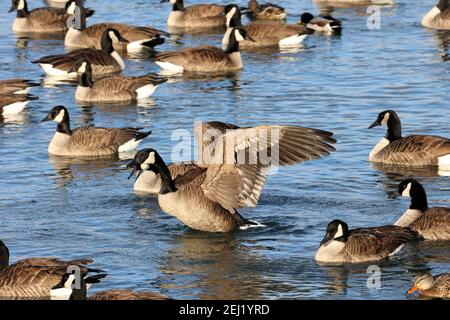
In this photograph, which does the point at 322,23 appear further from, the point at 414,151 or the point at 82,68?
the point at 414,151

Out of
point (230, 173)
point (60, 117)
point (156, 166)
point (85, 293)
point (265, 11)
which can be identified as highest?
point (230, 173)

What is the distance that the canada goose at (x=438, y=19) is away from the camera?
31.3 meters

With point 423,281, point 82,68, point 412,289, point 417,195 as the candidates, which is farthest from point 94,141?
point 423,281

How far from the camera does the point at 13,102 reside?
78.1 feet

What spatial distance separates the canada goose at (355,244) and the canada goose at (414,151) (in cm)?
443

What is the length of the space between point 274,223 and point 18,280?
430 cm

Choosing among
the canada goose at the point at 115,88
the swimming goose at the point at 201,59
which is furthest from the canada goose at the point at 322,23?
the canada goose at the point at 115,88

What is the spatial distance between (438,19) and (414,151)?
474 inches

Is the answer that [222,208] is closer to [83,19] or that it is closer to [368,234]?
[368,234]

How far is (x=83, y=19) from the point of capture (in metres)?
31.0

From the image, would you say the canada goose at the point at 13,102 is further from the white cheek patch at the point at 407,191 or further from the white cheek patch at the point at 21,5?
the white cheek patch at the point at 407,191

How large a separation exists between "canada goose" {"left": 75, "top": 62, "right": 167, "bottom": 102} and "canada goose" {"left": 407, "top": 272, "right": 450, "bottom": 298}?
39.1 ft

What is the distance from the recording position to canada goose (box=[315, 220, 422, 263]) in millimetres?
15234
